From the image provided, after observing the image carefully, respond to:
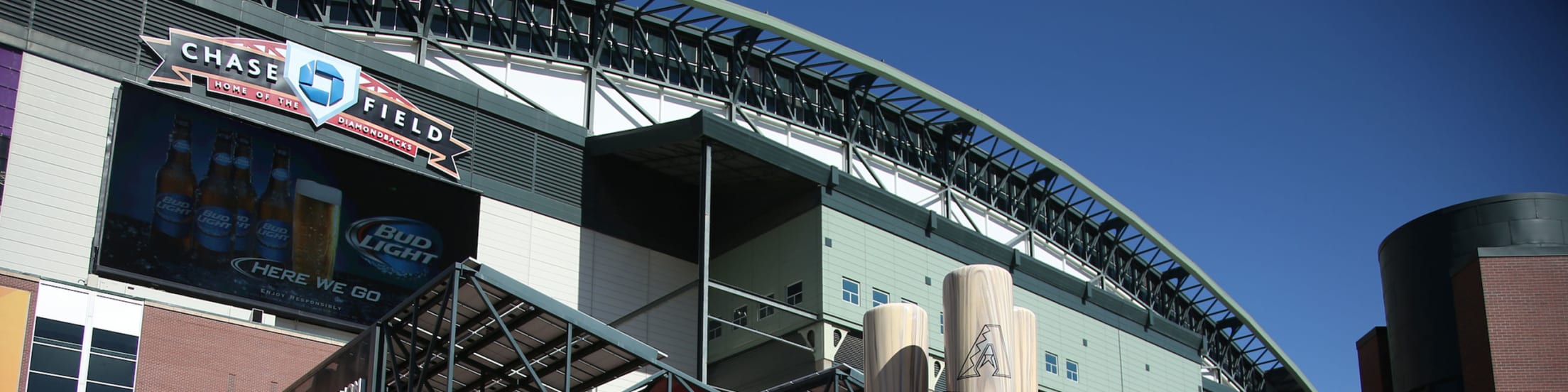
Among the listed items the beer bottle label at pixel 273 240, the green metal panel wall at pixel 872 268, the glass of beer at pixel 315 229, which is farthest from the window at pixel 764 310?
the beer bottle label at pixel 273 240

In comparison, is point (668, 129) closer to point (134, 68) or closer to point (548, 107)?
point (548, 107)

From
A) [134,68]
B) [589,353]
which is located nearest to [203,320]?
[134,68]

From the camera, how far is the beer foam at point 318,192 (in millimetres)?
42562

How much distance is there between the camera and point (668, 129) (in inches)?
1938

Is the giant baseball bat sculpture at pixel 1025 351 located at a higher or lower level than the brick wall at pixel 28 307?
lower

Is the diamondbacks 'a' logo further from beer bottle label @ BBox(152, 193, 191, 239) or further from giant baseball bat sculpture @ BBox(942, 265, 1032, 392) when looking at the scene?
beer bottle label @ BBox(152, 193, 191, 239)

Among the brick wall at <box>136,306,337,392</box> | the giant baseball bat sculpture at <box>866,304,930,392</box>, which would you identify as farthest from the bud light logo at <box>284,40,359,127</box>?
the giant baseball bat sculpture at <box>866,304,930,392</box>

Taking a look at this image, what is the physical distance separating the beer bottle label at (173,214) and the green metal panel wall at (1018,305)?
19766 mm

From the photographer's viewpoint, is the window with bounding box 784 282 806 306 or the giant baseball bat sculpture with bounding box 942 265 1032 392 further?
the window with bounding box 784 282 806 306

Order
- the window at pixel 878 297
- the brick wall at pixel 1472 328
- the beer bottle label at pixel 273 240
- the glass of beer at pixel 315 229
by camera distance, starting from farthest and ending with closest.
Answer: the window at pixel 878 297
the glass of beer at pixel 315 229
the beer bottle label at pixel 273 240
the brick wall at pixel 1472 328

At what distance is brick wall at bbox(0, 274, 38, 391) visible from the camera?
36.1 metres

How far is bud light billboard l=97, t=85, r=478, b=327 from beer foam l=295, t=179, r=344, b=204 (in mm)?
33

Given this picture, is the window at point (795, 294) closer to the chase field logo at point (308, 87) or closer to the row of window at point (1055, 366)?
the chase field logo at point (308, 87)

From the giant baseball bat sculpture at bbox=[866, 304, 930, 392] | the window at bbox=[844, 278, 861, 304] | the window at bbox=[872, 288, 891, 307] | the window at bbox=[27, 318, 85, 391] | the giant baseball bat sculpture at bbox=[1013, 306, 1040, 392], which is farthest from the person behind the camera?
the window at bbox=[872, 288, 891, 307]
